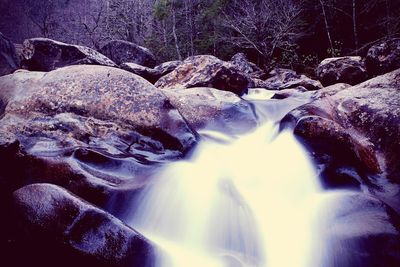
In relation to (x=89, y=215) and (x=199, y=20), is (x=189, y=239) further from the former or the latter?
(x=199, y=20)

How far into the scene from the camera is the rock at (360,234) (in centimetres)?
246

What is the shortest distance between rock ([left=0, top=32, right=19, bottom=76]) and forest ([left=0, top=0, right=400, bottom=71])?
13229mm

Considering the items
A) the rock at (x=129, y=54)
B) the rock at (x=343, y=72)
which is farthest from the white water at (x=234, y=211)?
the rock at (x=129, y=54)

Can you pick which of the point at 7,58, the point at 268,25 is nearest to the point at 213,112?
the point at 7,58

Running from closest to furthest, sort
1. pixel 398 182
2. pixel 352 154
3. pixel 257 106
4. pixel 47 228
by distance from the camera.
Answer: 1. pixel 47 228
2. pixel 398 182
3. pixel 352 154
4. pixel 257 106

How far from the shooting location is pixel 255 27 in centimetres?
1959

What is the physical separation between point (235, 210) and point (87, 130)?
2.00 meters

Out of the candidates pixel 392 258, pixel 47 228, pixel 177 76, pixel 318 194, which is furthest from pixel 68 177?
pixel 177 76

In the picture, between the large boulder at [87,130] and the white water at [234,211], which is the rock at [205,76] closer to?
the large boulder at [87,130]

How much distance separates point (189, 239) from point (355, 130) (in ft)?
8.43

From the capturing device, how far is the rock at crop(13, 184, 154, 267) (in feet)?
6.91

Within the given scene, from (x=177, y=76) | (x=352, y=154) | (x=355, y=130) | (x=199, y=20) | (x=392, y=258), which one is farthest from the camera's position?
(x=199, y=20)

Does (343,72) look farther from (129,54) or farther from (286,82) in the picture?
(129,54)

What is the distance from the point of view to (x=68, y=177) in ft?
9.64
